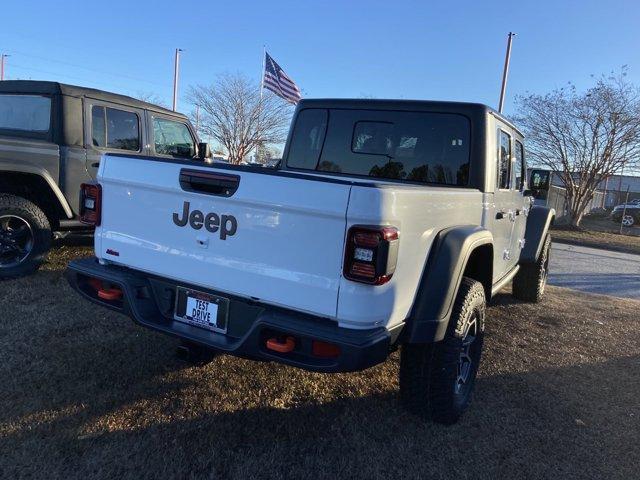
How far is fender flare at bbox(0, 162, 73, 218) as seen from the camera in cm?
493

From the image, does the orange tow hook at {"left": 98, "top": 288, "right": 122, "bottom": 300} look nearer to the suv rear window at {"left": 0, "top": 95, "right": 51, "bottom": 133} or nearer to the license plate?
the license plate

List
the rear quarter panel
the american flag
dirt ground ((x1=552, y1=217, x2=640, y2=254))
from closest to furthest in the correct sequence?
the rear quarter panel → dirt ground ((x1=552, y1=217, x2=640, y2=254)) → the american flag

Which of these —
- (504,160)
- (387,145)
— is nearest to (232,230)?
(387,145)

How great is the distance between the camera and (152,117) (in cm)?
636

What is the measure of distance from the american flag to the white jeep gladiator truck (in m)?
15.4

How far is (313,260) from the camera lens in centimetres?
230

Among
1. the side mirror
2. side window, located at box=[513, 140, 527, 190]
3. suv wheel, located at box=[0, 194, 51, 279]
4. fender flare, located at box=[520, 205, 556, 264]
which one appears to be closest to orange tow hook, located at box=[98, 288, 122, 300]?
suv wheel, located at box=[0, 194, 51, 279]

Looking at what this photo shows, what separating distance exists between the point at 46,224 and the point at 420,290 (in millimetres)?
4326

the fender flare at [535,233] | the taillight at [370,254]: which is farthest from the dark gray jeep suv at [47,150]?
the taillight at [370,254]

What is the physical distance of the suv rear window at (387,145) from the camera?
3633 millimetres

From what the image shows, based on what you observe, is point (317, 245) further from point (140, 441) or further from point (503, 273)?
point (503, 273)

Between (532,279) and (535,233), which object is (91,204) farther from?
(532,279)

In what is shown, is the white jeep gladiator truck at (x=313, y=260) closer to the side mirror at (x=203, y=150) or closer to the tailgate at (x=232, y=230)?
the tailgate at (x=232, y=230)

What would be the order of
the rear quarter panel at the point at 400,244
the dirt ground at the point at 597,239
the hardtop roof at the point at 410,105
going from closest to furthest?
the rear quarter panel at the point at 400,244 → the hardtop roof at the point at 410,105 → the dirt ground at the point at 597,239
